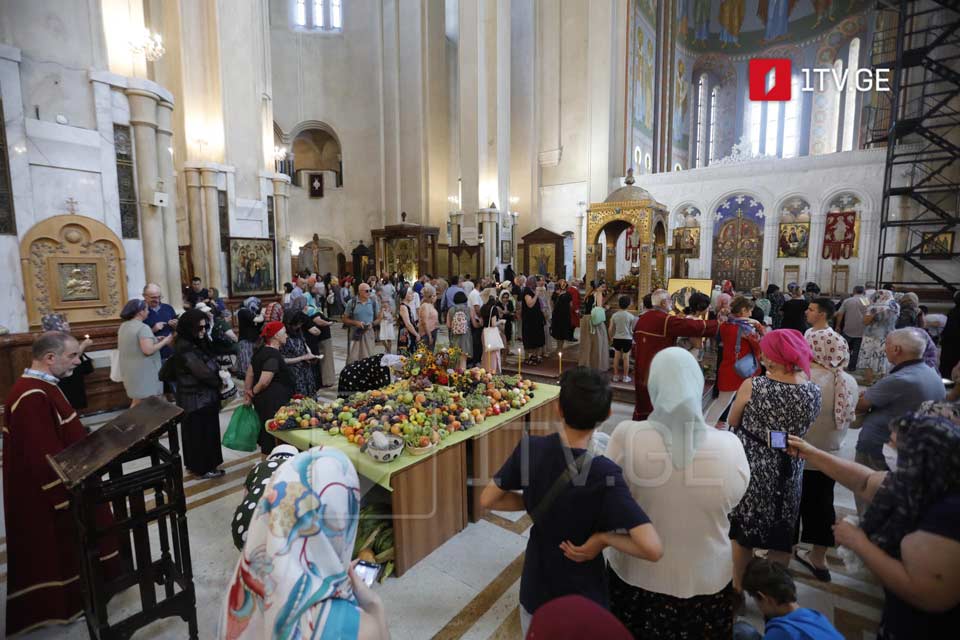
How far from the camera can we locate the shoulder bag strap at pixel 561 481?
1.62 m

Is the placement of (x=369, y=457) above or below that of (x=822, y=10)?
below

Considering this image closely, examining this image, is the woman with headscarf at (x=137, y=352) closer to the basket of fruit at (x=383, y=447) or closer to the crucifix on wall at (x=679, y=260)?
the basket of fruit at (x=383, y=447)

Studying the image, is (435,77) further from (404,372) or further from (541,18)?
(404,372)

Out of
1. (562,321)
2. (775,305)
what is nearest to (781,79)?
(775,305)

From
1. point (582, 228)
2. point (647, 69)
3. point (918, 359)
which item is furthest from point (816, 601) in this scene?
point (647, 69)

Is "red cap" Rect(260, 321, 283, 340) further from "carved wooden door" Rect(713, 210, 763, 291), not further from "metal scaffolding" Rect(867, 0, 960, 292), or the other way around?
"carved wooden door" Rect(713, 210, 763, 291)

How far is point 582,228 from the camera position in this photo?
1938 centimetres

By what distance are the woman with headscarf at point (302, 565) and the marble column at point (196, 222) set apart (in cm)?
1265

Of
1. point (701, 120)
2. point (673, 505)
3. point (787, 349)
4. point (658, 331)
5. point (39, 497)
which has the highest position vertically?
point (701, 120)

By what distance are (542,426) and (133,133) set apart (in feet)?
26.1

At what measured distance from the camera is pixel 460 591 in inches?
121

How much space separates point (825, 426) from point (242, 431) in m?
4.40

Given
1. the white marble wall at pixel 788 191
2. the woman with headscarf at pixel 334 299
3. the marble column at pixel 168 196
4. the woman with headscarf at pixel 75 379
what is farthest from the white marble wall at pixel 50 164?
the white marble wall at pixel 788 191

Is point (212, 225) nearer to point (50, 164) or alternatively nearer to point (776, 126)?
point (50, 164)
